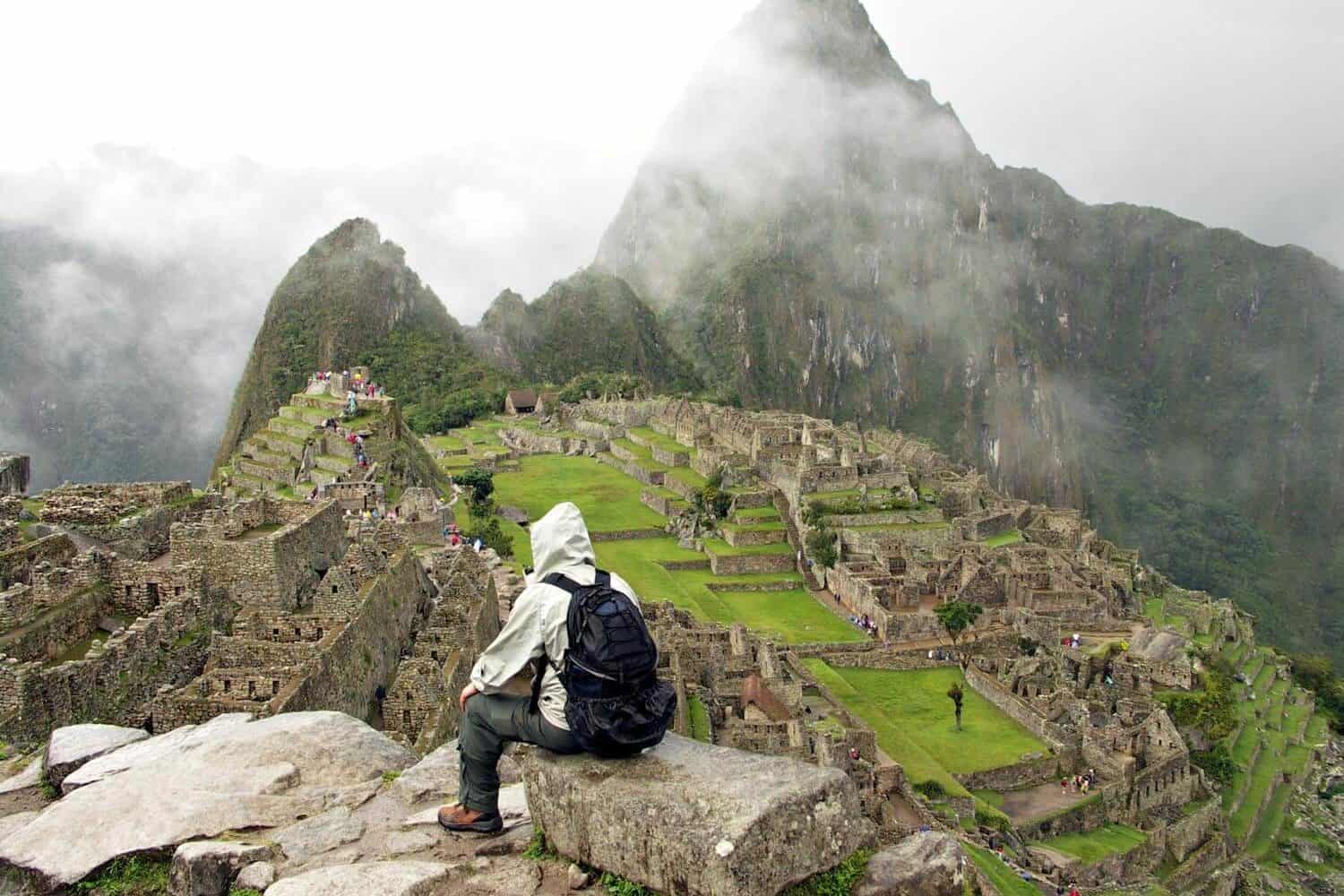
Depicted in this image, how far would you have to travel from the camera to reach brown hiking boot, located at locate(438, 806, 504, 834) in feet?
18.6

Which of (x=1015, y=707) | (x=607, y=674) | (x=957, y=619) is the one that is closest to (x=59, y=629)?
(x=607, y=674)

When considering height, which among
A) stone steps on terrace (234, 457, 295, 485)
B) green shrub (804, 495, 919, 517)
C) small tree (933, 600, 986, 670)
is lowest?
small tree (933, 600, 986, 670)

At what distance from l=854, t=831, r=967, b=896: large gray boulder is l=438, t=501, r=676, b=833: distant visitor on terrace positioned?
1.28 m

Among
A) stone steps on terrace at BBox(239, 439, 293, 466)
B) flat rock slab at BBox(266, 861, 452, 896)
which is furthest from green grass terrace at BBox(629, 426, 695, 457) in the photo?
flat rock slab at BBox(266, 861, 452, 896)

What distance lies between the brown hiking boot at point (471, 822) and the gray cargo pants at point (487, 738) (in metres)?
0.03

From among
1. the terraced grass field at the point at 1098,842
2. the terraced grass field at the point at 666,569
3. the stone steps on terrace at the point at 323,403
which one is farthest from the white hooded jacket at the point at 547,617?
the stone steps on terrace at the point at 323,403

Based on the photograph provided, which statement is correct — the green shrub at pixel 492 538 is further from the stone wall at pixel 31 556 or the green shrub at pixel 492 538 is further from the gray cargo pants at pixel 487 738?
the gray cargo pants at pixel 487 738

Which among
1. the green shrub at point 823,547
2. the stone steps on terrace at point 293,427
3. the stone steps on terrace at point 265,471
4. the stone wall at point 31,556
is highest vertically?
the stone steps on terrace at point 293,427

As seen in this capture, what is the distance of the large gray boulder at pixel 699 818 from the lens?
475 cm

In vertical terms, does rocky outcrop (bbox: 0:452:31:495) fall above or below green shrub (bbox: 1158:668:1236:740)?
above

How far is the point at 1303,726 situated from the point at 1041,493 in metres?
133

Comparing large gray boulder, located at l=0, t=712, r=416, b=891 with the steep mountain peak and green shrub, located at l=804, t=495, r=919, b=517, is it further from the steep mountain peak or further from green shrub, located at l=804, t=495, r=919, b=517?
the steep mountain peak

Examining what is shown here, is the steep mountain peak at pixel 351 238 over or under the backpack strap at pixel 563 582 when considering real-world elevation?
over

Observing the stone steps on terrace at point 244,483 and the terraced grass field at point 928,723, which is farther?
the stone steps on terrace at point 244,483
